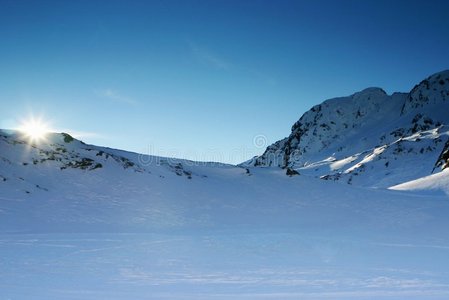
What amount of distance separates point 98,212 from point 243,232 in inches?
324

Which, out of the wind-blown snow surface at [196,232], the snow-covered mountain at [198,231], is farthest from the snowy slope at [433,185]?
the wind-blown snow surface at [196,232]

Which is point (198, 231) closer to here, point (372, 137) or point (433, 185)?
point (433, 185)

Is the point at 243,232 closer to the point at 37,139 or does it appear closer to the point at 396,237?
the point at 396,237

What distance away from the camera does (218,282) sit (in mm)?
9406

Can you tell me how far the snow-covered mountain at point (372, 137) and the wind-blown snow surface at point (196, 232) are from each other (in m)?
31.5

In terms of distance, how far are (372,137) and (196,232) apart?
123012mm

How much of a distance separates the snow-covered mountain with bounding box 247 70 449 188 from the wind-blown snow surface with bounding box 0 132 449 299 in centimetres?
3147

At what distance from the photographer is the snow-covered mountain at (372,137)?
2877 inches

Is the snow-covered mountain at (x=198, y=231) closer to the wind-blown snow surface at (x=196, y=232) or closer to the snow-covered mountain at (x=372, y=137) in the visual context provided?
the wind-blown snow surface at (x=196, y=232)

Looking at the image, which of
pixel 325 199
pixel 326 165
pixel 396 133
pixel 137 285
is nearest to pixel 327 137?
pixel 396 133

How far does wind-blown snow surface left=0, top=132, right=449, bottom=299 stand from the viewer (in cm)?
906

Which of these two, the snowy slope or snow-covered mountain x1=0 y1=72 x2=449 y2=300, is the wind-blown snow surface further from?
the snowy slope

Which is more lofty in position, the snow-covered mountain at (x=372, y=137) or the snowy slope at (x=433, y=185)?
the snow-covered mountain at (x=372, y=137)

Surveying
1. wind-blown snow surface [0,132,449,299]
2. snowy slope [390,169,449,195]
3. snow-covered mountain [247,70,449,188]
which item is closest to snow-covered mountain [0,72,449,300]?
wind-blown snow surface [0,132,449,299]
